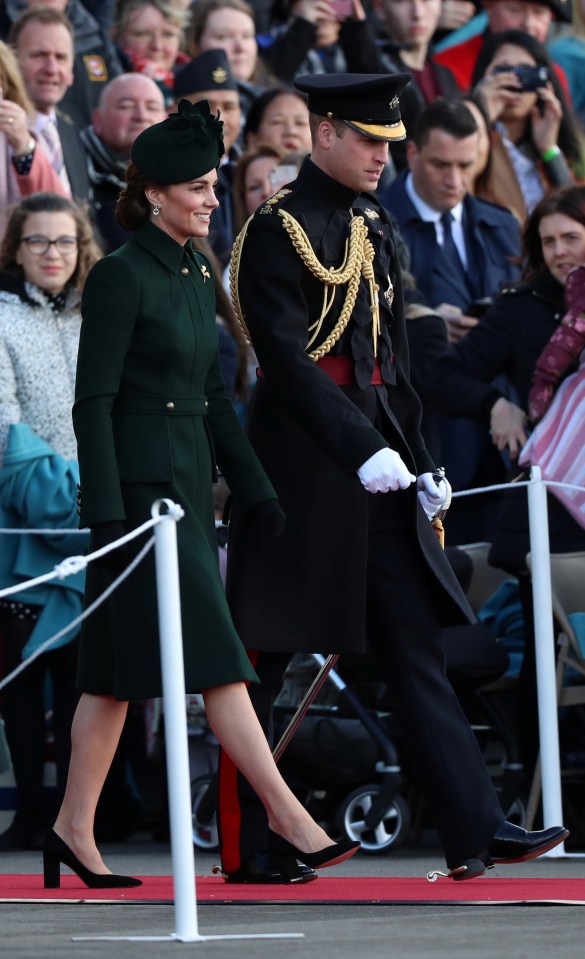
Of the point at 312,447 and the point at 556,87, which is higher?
the point at 556,87

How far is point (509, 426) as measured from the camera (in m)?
7.34

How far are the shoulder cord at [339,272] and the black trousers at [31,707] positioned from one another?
2.16 metres

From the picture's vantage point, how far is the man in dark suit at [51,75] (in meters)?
9.04

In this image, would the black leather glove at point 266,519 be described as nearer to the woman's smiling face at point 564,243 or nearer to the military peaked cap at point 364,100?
the military peaked cap at point 364,100

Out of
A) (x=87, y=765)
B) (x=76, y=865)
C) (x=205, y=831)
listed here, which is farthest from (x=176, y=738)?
(x=205, y=831)

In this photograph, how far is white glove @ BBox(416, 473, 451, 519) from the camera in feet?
17.6

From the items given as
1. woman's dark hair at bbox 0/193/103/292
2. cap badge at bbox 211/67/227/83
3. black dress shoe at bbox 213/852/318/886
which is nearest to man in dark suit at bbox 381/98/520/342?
cap badge at bbox 211/67/227/83

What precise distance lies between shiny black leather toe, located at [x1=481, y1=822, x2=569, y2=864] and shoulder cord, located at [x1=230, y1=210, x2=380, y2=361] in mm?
1275

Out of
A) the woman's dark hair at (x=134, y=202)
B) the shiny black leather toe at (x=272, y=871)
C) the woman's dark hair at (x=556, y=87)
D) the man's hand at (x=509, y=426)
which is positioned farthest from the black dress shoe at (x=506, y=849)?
the woman's dark hair at (x=556, y=87)

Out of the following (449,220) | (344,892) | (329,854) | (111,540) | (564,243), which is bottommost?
(344,892)

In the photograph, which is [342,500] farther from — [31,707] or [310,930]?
[31,707]

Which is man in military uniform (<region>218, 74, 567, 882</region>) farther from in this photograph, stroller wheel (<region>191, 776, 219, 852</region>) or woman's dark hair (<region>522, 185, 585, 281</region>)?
woman's dark hair (<region>522, 185, 585, 281</region>)

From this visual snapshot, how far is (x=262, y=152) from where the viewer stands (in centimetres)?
903

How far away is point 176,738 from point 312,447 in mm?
1326
